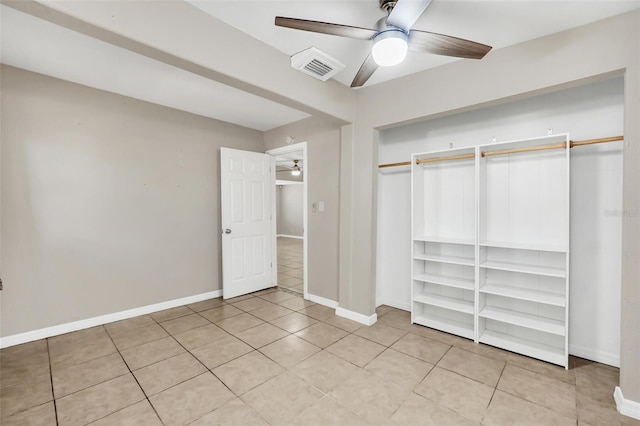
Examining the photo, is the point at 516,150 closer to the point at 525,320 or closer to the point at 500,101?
the point at 500,101

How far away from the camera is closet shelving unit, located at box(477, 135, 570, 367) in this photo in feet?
8.09

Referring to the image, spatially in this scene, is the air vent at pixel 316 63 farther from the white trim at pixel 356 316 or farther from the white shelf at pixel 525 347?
the white shelf at pixel 525 347

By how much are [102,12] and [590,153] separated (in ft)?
12.0

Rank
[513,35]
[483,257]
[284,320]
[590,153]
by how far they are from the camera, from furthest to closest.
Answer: [284,320] < [483,257] < [590,153] < [513,35]

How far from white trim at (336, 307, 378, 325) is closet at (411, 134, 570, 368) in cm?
46

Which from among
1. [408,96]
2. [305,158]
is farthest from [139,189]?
[408,96]

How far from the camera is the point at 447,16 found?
1943 millimetres

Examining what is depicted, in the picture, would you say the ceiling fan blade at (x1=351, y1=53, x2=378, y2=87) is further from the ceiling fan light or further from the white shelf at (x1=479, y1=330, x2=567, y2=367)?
the white shelf at (x1=479, y1=330, x2=567, y2=367)

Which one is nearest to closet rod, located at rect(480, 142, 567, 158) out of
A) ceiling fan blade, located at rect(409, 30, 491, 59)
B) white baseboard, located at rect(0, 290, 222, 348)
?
ceiling fan blade, located at rect(409, 30, 491, 59)

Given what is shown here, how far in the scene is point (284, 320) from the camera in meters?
3.29

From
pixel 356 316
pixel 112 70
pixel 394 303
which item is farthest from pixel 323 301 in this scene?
pixel 112 70

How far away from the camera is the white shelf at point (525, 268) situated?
2381 millimetres

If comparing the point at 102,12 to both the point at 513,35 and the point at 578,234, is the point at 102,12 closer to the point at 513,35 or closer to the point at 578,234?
the point at 513,35

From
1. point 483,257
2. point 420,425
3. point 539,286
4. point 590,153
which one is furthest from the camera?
point 483,257
